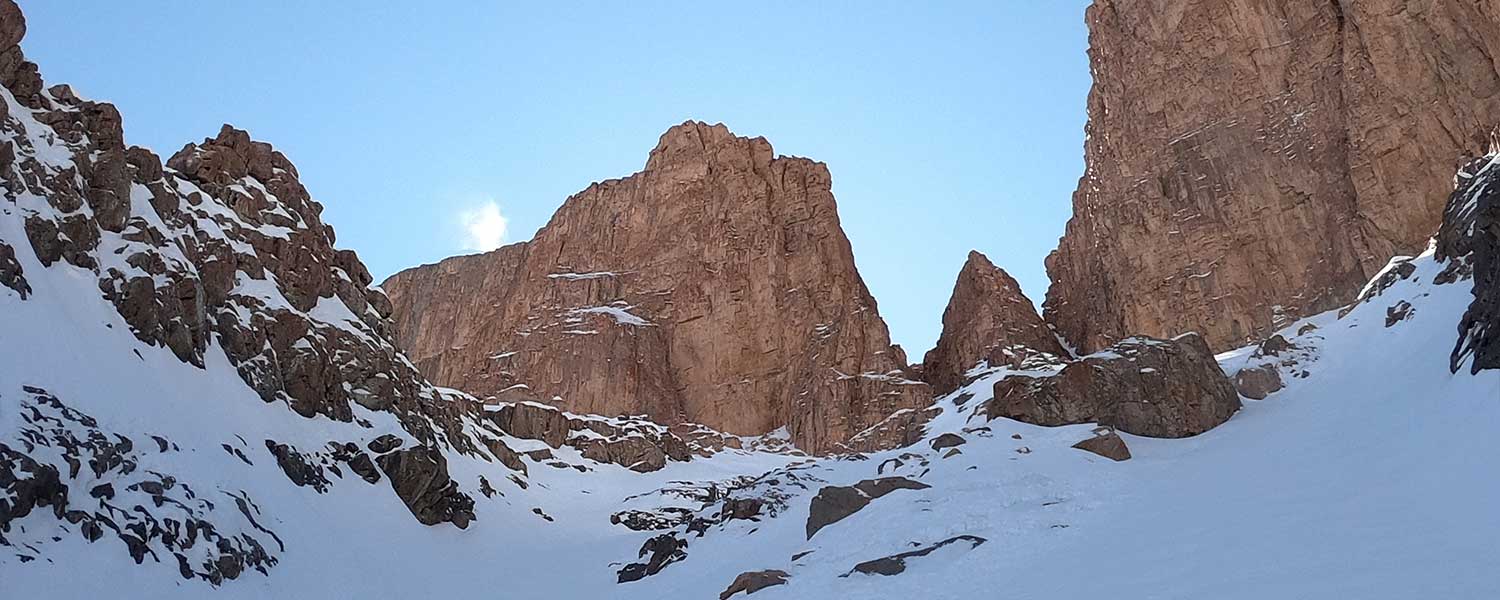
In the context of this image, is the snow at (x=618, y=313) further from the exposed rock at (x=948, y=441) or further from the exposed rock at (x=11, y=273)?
the exposed rock at (x=11, y=273)

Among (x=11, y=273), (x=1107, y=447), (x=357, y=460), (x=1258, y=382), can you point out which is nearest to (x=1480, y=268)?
(x=1107, y=447)

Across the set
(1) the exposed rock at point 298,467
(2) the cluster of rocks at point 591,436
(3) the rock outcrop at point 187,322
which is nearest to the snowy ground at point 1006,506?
(3) the rock outcrop at point 187,322

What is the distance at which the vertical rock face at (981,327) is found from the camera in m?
79.2

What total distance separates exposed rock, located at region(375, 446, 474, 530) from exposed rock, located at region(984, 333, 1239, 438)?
1034 inches

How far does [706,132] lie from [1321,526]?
313ft

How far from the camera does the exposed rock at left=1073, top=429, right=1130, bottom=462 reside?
31.2 meters

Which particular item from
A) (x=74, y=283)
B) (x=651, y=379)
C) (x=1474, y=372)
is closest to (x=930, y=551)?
(x=1474, y=372)

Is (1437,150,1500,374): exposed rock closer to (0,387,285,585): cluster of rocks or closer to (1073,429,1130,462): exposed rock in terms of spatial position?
(1073,429,1130,462): exposed rock

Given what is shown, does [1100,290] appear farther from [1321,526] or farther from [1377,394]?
[1321,526]

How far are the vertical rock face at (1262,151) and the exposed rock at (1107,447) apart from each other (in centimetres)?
3879

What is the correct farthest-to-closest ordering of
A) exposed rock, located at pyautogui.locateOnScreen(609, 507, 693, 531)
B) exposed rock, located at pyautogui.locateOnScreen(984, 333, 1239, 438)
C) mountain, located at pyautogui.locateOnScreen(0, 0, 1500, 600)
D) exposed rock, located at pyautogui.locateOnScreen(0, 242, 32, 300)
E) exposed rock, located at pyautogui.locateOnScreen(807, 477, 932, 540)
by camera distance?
exposed rock, located at pyautogui.locateOnScreen(609, 507, 693, 531) < exposed rock, located at pyautogui.locateOnScreen(984, 333, 1239, 438) < exposed rock, located at pyautogui.locateOnScreen(0, 242, 32, 300) < exposed rock, located at pyautogui.locateOnScreen(807, 477, 932, 540) < mountain, located at pyautogui.locateOnScreen(0, 0, 1500, 600)

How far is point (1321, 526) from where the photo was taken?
→ 15.8m

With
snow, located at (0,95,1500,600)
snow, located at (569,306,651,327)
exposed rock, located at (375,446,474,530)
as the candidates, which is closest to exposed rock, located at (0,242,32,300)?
snow, located at (0,95,1500,600)

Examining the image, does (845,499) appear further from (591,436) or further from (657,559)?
(591,436)
